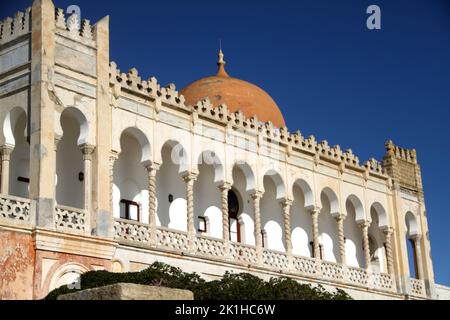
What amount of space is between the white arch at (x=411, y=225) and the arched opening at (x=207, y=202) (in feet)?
29.5

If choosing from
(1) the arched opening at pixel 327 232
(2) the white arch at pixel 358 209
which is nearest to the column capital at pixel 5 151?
(1) the arched opening at pixel 327 232

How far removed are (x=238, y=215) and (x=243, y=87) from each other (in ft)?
19.6

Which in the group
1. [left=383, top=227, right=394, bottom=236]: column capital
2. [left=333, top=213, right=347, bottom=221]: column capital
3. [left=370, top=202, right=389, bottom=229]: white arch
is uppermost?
[left=370, top=202, right=389, bottom=229]: white arch

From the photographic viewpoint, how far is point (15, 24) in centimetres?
2042

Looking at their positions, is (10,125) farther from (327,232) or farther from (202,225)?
(327,232)

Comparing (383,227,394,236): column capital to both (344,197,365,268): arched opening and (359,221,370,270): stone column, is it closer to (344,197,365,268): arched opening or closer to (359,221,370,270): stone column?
(359,221,370,270): stone column

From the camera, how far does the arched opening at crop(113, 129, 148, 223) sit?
23.0m

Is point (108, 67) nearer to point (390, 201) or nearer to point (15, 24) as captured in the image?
point (15, 24)

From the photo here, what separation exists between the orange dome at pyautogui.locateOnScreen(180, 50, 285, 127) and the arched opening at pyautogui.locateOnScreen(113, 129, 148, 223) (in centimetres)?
619

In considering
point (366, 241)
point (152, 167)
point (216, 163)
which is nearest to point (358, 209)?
point (366, 241)

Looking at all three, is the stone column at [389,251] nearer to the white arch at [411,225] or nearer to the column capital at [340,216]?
the white arch at [411,225]

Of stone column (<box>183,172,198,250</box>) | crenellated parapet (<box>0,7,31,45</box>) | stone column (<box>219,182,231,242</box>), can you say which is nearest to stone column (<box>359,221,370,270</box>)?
stone column (<box>219,182,231,242</box>)

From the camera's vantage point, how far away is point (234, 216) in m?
26.7

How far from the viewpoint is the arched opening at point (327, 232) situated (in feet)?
96.7
